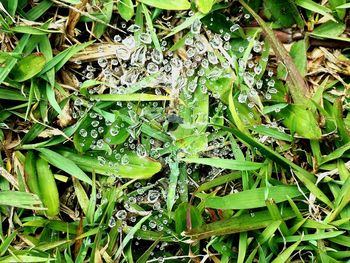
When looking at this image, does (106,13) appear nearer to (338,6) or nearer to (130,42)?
(130,42)

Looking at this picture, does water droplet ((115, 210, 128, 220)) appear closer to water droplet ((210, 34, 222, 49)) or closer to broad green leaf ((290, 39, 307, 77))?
water droplet ((210, 34, 222, 49))

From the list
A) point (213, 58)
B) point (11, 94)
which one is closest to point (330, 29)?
point (213, 58)

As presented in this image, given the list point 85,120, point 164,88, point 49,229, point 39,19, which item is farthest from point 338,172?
point 39,19

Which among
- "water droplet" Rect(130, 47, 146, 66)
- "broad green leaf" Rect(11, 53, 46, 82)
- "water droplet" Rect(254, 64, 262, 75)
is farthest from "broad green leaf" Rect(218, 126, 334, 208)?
"broad green leaf" Rect(11, 53, 46, 82)

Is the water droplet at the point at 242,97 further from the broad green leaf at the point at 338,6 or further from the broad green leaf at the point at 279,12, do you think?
the broad green leaf at the point at 338,6

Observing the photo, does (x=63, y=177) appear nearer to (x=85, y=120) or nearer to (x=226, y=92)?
(x=85, y=120)

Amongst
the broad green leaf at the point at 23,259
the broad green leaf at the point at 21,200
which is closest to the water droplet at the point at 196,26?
the broad green leaf at the point at 21,200
